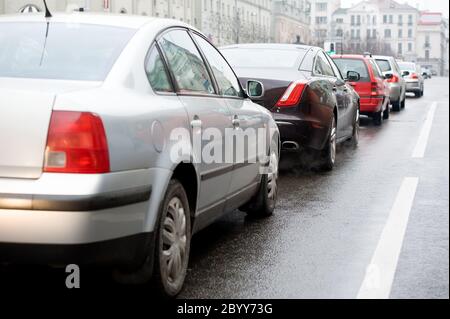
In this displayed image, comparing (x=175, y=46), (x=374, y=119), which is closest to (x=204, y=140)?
(x=175, y=46)

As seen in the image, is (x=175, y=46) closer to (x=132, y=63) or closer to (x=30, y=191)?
(x=132, y=63)

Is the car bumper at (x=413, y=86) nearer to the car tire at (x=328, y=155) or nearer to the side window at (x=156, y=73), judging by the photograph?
the car tire at (x=328, y=155)

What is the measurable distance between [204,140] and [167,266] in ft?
2.67

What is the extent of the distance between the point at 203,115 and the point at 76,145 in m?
1.27

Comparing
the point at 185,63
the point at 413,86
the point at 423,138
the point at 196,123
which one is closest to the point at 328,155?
the point at 185,63

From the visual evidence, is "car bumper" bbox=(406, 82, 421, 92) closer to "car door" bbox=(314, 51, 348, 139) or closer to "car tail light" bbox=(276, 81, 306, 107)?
"car door" bbox=(314, 51, 348, 139)

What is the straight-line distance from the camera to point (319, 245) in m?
5.61

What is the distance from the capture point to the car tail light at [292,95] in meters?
8.85

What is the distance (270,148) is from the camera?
6.49 meters

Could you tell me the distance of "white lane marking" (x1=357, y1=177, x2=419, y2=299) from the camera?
14.3ft

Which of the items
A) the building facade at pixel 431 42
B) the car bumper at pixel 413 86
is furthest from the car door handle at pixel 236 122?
the building facade at pixel 431 42

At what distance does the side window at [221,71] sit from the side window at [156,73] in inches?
37.4

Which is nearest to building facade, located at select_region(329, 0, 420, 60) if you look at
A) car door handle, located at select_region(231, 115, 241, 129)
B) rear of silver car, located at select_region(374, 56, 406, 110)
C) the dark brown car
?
rear of silver car, located at select_region(374, 56, 406, 110)

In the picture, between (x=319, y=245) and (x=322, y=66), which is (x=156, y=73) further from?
(x=322, y=66)
